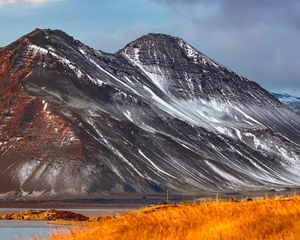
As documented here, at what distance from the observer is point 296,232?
19.7m

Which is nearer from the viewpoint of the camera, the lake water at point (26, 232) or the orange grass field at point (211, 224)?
the orange grass field at point (211, 224)

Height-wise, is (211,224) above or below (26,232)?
above

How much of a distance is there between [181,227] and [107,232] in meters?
2.31

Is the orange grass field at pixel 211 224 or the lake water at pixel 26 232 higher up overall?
the orange grass field at pixel 211 224

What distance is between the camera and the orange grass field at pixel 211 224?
2030 cm

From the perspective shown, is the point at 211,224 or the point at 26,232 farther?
the point at 26,232

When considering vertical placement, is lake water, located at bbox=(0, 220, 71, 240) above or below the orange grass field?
below

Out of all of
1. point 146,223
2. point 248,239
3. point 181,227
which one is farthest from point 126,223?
point 248,239

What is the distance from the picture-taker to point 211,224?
863 inches

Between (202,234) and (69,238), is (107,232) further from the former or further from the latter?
(202,234)

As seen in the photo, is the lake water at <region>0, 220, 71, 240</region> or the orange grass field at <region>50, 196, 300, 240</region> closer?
the orange grass field at <region>50, 196, 300, 240</region>

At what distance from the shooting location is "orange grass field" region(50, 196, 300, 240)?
20.3 m

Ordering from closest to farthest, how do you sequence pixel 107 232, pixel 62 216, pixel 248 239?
pixel 248 239, pixel 107 232, pixel 62 216

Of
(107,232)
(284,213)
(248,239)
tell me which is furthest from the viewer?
(107,232)
